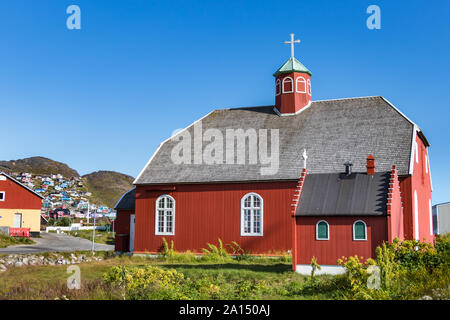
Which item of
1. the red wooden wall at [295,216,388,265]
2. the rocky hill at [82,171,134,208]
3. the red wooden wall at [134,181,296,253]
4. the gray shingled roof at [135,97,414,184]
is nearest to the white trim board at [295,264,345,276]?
the red wooden wall at [295,216,388,265]

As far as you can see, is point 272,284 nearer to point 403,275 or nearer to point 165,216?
point 403,275

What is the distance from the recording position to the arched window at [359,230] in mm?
19391

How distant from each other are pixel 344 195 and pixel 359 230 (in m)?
1.81

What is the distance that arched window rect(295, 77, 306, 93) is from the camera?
3209 centimetres

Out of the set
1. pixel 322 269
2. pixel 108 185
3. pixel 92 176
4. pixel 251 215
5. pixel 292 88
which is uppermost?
pixel 92 176

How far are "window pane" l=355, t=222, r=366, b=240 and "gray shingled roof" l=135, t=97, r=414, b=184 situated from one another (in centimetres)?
648

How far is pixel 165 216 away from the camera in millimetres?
29703

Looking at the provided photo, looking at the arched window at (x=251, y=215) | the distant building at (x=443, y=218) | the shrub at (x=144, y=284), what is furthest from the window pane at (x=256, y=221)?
the distant building at (x=443, y=218)

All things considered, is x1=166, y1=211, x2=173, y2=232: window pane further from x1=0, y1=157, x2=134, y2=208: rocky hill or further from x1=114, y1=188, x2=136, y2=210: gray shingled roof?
x1=0, y1=157, x2=134, y2=208: rocky hill

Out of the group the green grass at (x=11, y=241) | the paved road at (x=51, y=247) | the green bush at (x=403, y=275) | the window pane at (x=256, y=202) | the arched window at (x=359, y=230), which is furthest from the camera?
the green grass at (x=11, y=241)

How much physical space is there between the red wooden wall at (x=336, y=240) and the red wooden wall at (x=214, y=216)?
612cm

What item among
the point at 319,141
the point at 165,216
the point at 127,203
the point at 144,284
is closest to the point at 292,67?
the point at 319,141

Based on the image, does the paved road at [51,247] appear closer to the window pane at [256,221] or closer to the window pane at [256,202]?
the window pane at [256,221]
